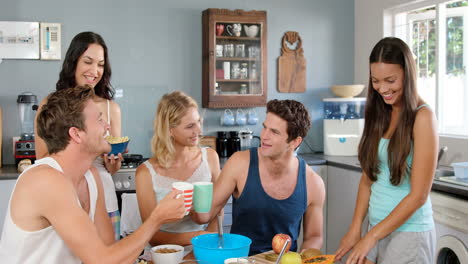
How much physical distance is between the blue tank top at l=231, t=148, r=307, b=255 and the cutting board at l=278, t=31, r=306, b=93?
2.44 meters

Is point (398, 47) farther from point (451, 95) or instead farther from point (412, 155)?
point (451, 95)

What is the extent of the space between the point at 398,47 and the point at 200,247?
3.39 feet

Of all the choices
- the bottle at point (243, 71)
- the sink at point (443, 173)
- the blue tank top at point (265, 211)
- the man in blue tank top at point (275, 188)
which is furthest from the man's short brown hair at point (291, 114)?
the bottle at point (243, 71)

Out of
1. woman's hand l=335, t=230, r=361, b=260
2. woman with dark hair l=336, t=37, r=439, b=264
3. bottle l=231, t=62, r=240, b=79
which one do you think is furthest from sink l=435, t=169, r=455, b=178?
bottle l=231, t=62, r=240, b=79

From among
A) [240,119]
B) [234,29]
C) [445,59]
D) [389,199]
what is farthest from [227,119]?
[389,199]

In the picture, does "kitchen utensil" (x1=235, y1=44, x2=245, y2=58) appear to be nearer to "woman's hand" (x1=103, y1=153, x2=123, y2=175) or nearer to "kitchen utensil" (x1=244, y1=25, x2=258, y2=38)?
"kitchen utensil" (x1=244, y1=25, x2=258, y2=38)

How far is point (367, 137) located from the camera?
2172 mm

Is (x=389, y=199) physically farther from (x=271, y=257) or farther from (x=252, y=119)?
(x=252, y=119)

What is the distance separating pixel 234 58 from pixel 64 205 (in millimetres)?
2881

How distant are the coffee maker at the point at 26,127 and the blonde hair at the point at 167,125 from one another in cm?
167

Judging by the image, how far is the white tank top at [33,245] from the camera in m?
1.56

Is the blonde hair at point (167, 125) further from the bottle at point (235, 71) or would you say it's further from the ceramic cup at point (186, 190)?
the bottle at point (235, 71)

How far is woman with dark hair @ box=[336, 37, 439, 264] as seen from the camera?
1.91m

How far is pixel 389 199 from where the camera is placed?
205 cm
